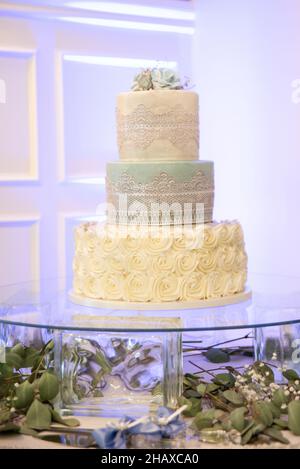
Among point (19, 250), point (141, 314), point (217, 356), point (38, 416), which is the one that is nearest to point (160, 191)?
point (141, 314)

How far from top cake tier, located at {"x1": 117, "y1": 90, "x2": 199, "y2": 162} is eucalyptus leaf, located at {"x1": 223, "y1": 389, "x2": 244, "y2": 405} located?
2.32 feet

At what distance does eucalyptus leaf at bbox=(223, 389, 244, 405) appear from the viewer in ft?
7.38

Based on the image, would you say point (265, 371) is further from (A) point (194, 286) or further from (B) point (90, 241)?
(B) point (90, 241)

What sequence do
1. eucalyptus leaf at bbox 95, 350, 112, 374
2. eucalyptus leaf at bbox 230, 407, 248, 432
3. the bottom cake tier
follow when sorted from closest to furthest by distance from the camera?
eucalyptus leaf at bbox 230, 407, 248, 432 < eucalyptus leaf at bbox 95, 350, 112, 374 < the bottom cake tier

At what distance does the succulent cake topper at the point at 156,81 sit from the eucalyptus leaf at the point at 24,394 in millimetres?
945

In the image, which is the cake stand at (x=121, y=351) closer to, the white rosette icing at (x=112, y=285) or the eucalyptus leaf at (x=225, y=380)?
the white rosette icing at (x=112, y=285)

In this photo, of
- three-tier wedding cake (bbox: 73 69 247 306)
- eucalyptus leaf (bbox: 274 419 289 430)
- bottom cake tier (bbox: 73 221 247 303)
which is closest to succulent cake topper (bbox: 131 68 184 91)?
three-tier wedding cake (bbox: 73 69 247 306)

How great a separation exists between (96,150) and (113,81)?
0.36m

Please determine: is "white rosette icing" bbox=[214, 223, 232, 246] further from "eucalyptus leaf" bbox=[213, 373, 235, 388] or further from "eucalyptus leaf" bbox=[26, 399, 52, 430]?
"eucalyptus leaf" bbox=[26, 399, 52, 430]

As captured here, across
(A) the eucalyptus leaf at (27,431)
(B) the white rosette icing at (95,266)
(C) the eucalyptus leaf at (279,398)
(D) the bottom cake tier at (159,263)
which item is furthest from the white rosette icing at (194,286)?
(A) the eucalyptus leaf at (27,431)

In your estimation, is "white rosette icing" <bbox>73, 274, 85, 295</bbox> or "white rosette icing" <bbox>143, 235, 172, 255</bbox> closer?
"white rosette icing" <bbox>143, 235, 172, 255</bbox>

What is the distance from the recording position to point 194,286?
2.39 meters

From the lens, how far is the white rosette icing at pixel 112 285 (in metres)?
2.39

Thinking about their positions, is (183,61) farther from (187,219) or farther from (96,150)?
(187,219)
